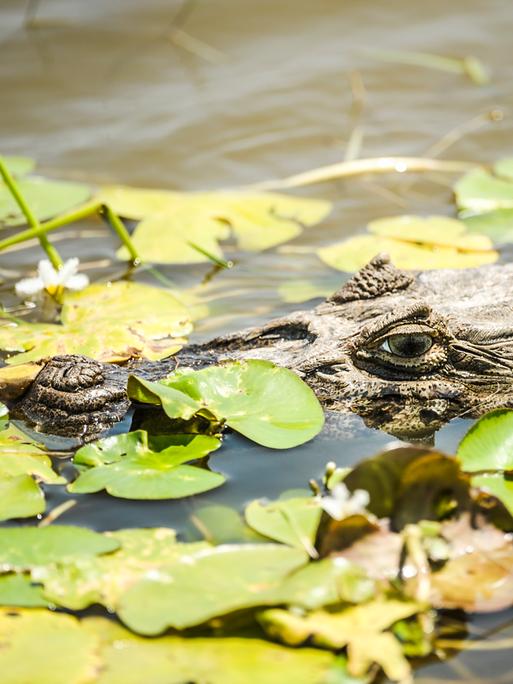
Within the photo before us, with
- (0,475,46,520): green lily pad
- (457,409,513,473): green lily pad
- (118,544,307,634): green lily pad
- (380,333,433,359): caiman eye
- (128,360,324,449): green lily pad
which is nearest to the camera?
(118,544,307,634): green lily pad

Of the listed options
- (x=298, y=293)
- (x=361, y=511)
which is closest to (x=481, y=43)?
(x=298, y=293)

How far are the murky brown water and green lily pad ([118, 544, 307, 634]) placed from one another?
2625mm

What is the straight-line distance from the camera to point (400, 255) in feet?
18.1

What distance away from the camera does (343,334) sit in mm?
4156

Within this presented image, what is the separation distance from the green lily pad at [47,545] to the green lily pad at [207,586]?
0.27 meters

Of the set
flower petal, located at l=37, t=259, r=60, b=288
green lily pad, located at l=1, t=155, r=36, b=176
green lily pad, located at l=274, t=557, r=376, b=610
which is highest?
green lily pad, located at l=1, t=155, r=36, b=176

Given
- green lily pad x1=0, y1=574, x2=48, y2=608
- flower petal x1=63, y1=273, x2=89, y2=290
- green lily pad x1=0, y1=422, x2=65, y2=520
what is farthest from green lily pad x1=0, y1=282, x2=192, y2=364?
green lily pad x1=0, y1=574, x2=48, y2=608

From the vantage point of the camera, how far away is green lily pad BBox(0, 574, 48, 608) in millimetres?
2984

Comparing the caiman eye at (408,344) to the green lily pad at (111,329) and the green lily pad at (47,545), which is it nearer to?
the green lily pad at (111,329)

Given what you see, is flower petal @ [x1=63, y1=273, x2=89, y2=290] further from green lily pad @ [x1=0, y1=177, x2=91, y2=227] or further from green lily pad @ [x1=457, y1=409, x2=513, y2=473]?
green lily pad @ [x1=457, y1=409, x2=513, y2=473]

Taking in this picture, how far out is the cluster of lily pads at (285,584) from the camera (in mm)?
2752

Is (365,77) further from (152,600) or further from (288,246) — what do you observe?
(152,600)

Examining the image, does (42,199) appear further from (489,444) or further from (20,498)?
(489,444)

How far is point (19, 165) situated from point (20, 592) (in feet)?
14.1
